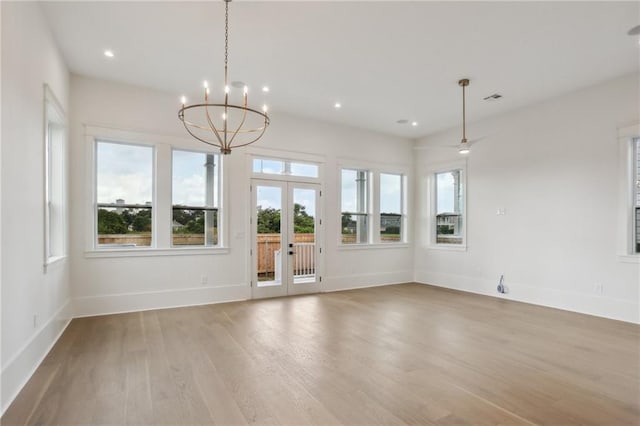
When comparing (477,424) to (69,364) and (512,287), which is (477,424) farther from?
(512,287)

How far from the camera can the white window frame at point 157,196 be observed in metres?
4.89

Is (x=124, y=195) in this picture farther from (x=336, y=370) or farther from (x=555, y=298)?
(x=555, y=298)

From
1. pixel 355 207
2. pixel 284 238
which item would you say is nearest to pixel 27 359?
pixel 284 238

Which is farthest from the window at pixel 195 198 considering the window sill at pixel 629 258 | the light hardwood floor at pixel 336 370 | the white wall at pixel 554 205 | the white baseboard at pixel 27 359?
the window sill at pixel 629 258

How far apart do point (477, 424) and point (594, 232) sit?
4.31 m

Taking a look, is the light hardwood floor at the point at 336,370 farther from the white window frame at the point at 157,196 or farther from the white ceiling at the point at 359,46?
the white ceiling at the point at 359,46

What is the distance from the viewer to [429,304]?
226 inches

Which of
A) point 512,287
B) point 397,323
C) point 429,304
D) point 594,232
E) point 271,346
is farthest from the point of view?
point 512,287

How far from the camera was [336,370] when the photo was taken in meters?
3.09

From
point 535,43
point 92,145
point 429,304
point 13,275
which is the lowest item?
point 429,304

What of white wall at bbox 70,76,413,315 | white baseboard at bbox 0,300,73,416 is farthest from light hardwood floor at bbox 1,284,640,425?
white wall at bbox 70,76,413,315

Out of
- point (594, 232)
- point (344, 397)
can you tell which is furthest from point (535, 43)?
point (344, 397)

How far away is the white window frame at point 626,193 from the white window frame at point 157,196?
590 centimetres

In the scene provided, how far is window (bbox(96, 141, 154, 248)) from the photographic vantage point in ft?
16.6
